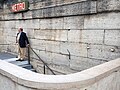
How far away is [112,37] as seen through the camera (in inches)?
206

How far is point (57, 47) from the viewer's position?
7.33 metres

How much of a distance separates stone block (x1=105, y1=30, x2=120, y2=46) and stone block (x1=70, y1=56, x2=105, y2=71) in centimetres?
74

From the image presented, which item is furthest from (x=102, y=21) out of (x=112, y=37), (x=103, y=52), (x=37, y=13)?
(x=37, y=13)

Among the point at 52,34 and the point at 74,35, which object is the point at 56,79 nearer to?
the point at 74,35

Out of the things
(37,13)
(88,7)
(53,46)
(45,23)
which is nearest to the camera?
(88,7)

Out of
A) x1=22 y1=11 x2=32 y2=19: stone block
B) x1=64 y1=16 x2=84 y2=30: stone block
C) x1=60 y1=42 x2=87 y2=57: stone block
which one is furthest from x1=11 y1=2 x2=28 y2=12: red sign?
x1=60 y1=42 x2=87 y2=57: stone block

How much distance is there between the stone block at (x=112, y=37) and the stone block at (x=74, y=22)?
3.71ft

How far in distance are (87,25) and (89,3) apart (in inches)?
28.8

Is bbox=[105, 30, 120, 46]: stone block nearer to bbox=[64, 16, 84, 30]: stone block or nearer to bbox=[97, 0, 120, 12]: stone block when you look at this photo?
bbox=[97, 0, 120, 12]: stone block

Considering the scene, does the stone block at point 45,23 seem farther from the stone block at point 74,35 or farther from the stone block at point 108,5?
the stone block at point 108,5

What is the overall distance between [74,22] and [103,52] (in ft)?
5.40

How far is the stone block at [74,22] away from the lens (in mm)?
6223

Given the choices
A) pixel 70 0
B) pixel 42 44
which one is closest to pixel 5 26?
pixel 42 44

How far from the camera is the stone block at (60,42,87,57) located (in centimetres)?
615
